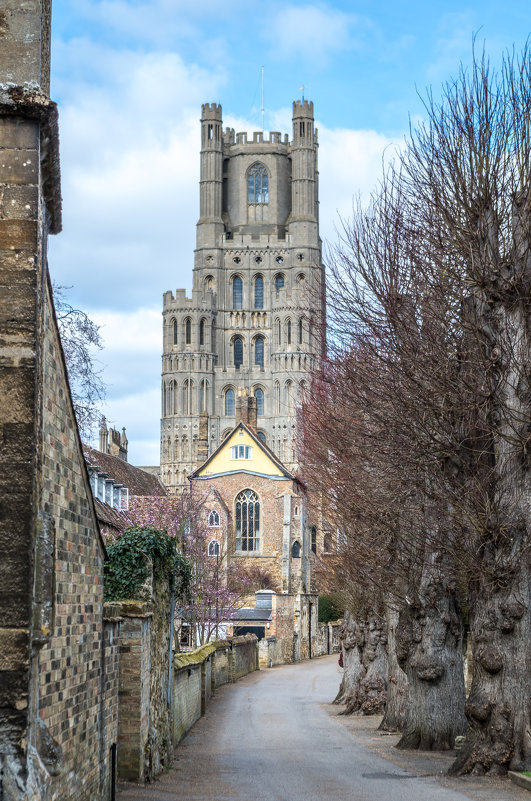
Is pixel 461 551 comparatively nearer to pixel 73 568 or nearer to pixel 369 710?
pixel 73 568

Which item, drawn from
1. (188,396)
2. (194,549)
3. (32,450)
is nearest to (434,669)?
(32,450)

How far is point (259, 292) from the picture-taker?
126062 mm

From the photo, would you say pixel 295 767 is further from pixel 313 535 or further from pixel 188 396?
pixel 188 396

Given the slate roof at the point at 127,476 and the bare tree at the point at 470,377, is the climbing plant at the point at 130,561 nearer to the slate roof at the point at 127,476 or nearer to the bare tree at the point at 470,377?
the bare tree at the point at 470,377

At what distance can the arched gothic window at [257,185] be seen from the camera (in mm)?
129500

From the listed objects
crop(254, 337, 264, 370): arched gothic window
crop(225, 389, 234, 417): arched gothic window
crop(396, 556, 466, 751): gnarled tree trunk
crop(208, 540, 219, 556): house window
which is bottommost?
crop(396, 556, 466, 751): gnarled tree trunk

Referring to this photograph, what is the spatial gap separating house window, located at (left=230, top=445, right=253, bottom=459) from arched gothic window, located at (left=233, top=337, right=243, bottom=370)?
2160 inches

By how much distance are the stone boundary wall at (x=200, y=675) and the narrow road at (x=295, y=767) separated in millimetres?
440

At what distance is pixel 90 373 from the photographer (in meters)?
18.9

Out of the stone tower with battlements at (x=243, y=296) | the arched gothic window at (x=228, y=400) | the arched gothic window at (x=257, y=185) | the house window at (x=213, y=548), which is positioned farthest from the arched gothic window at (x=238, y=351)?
the house window at (x=213, y=548)

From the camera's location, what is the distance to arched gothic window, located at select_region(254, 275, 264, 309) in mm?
125562

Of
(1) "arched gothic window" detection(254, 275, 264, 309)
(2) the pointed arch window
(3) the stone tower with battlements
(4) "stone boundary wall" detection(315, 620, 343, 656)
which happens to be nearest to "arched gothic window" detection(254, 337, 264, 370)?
(3) the stone tower with battlements

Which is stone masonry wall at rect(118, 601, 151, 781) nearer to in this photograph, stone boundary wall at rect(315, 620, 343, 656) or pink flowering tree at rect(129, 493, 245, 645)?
pink flowering tree at rect(129, 493, 245, 645)

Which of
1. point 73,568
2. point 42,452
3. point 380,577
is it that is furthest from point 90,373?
point 42,452
